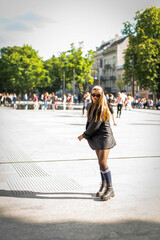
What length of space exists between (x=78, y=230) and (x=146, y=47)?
45592mm

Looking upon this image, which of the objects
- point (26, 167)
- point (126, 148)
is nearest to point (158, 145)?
point (126, 148)

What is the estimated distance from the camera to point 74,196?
16.4ft

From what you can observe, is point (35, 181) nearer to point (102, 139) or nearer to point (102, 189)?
point (102, 189)

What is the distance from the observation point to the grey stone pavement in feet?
12.1

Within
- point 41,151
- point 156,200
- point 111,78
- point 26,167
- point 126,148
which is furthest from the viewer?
point 111,78

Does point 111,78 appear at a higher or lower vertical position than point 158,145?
higher

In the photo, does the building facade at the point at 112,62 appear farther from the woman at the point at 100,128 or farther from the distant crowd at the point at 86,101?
the woman at the point at 100,128

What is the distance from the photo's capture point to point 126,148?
9.77 metres

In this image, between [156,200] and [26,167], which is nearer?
[156,200]

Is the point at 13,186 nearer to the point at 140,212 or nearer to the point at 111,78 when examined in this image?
the point at 140,212

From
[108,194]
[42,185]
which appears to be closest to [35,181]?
[42,185]

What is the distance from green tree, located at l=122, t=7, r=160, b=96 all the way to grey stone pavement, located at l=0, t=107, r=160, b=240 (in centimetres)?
3932

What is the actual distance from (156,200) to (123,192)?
573 millimetres

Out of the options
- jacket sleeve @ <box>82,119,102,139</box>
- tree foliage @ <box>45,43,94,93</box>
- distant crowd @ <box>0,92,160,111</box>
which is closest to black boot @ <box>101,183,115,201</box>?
jacket sleeve @ <box>82,119,102,139</box>
